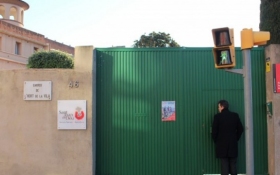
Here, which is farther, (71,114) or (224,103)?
(71,114)

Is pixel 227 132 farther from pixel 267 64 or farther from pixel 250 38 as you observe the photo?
pixel 250 38

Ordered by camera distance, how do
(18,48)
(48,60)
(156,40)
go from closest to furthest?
(48,60), (156,40), (18,48)

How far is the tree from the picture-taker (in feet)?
117

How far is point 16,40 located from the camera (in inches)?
1567

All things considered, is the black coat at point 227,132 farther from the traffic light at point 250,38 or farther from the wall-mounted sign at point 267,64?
the traffic light at point 250,38

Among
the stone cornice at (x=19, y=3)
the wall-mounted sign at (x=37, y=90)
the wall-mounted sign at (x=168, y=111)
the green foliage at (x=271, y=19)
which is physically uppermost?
the stone cornice at (x=19, y=3)

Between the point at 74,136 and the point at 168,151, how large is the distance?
2.04 meters

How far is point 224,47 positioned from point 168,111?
2.57 m

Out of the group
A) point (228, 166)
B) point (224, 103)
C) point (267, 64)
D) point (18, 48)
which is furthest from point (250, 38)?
point (18, 48)

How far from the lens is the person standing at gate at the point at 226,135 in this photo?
24.4ft

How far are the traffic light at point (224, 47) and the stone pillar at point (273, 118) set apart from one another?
2437mm

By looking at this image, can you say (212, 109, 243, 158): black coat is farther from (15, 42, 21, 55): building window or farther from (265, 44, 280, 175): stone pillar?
(15, 42, 21, 55): building window

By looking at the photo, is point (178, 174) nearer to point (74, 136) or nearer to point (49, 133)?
point (74, 136)

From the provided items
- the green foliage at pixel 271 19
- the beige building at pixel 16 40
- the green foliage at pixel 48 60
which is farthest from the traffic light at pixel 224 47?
the beige building at pixel 16 40
